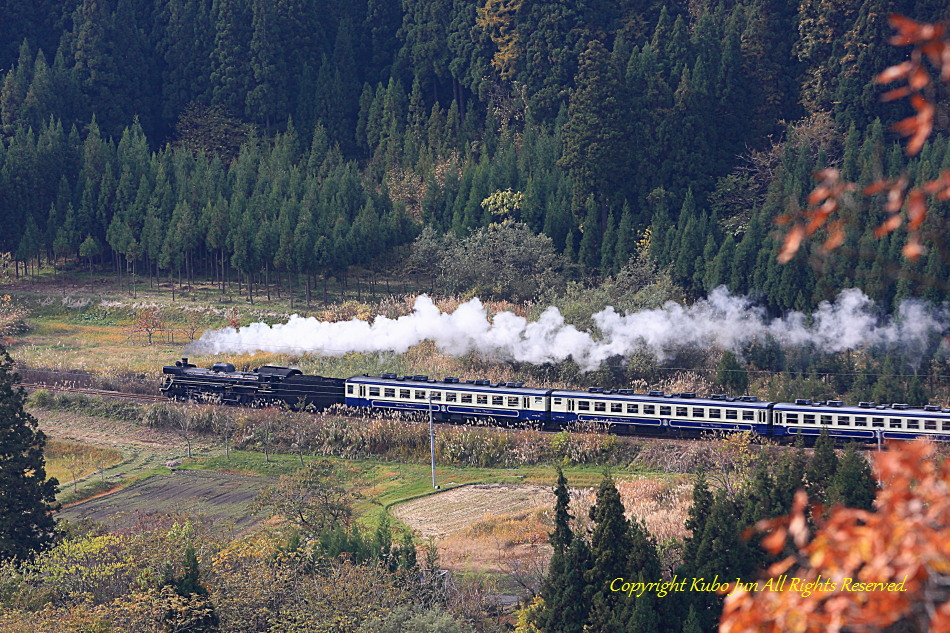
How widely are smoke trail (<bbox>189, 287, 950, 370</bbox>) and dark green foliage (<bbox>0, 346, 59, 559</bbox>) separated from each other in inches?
Answer: 837

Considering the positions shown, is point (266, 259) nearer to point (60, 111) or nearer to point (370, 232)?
point (370, 232)

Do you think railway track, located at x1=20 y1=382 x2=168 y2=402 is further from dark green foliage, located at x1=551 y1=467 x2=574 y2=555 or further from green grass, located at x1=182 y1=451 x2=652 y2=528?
dark green foliage, located at x1=551 y1=467 x2=574 y2=555

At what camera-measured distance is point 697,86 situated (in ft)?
247

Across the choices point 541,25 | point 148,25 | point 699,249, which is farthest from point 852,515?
point 148,25

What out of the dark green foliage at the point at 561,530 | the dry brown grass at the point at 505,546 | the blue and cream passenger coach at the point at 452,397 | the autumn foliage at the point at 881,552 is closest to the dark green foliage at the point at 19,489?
the dry brown grass at the point at 505,546

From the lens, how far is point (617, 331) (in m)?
56.4

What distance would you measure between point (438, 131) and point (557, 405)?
49734 millimetres

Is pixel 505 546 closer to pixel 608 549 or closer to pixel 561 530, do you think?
pixel 561 530

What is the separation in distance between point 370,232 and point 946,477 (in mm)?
65422

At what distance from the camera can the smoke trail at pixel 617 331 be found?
5502 cm

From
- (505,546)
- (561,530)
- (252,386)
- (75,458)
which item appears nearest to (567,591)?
(561,530)

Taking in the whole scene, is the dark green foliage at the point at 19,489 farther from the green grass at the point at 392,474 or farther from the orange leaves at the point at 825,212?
→ the orange leaves at the point at 825,212

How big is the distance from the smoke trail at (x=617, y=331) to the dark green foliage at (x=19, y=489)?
21260mm

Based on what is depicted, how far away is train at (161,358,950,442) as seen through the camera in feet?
144
